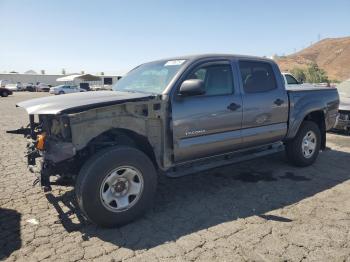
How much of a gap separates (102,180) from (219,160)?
191 centimetres

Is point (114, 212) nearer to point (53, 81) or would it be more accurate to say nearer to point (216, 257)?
point (216, 257)

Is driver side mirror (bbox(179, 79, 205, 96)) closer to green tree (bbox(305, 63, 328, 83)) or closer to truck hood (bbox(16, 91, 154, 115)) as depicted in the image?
truck hood (bbox(16, 91, 154, 115))

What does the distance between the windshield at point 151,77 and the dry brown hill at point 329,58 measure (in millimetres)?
62296

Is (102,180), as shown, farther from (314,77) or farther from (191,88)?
(314,77)

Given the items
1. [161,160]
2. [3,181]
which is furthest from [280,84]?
[3,181]

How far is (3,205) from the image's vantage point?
4312 millimetres

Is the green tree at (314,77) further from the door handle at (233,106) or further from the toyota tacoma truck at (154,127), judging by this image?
the door handle at (233,106)

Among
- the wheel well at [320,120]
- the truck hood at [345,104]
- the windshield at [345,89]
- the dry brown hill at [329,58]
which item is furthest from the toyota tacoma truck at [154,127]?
the dry brown hill at [329,58]

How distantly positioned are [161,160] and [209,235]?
1.10 metres

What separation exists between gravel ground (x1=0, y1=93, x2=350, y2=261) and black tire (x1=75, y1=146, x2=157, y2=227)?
15cm

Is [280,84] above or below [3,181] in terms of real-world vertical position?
above

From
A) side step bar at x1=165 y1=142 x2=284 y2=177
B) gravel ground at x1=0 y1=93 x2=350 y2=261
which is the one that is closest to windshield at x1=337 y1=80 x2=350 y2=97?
gravel ground at x1=0 y1=93 x2=350 y2=261

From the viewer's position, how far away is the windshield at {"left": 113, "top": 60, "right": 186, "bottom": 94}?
14.3 ft

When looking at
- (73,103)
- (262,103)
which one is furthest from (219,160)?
(73,103)
